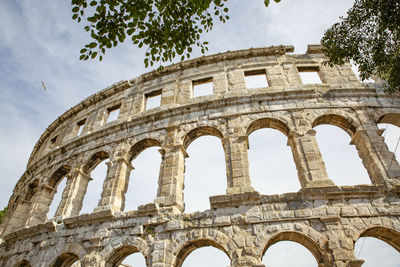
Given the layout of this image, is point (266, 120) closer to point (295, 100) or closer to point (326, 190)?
point (295, 100)

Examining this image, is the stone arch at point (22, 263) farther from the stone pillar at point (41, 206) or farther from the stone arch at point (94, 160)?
the stone arch at point (94, 160)

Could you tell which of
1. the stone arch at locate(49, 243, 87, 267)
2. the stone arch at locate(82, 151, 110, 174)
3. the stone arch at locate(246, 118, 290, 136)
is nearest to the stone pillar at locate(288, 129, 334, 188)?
the stone arch at locate(246, 118, 290, 136)

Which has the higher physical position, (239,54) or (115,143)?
(239,54)

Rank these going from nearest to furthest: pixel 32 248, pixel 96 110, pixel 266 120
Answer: pixel 32 248, pixel 266 120, pixel 96 110

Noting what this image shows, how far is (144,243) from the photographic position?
22.4 feet

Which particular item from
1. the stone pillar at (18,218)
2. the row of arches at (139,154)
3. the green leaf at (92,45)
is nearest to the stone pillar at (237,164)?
the row of arches at (139,154)

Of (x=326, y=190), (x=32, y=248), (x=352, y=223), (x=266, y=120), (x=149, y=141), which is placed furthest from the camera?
(x=149, y=141)

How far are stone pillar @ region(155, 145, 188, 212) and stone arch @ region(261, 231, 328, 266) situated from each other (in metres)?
2.71

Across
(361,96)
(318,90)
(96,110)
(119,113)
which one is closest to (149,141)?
(119,113)

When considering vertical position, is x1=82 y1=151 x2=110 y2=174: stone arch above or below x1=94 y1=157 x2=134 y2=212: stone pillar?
above

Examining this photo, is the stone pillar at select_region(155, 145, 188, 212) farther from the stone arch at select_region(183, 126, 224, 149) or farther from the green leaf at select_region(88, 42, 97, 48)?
the green leaf at select_region(88, 42, 97, 48)

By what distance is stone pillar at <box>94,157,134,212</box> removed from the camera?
8.18 meters

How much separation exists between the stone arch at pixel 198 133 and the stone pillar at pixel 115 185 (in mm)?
2290

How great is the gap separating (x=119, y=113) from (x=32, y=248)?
604cm
